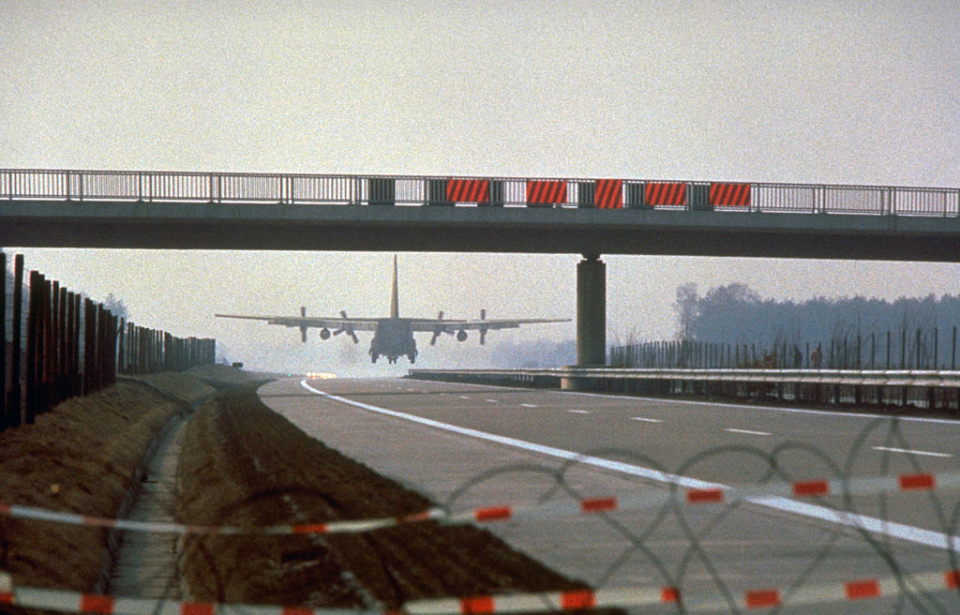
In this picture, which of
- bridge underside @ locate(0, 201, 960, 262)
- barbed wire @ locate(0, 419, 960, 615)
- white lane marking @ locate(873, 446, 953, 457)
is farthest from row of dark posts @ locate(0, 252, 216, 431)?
white lane marking @ locate(873, 446, 953, 457)

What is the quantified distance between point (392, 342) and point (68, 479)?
119398 millimetres

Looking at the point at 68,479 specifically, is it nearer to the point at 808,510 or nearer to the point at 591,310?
the point at 808,510

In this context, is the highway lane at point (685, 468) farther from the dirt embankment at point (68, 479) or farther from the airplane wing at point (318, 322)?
the airplane wing at point (318, 322)

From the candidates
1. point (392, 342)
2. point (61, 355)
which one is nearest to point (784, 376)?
point (61, 355)

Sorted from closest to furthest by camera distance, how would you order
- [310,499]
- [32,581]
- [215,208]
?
[32,581]
[310,499]
[215,208]

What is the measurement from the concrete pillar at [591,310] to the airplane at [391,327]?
77.9m

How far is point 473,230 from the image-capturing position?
172 feet

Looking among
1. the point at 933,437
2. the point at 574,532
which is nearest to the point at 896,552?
the point at 574,532

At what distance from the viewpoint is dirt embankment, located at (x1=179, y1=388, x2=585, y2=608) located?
7.75 metres

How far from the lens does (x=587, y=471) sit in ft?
46.8

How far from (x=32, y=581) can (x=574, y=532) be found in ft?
12.1

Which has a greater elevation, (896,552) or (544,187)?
(544,187)

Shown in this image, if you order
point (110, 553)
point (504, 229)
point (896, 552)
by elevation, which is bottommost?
point (110, 553)

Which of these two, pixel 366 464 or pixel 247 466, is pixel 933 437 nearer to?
pixel 366 464
